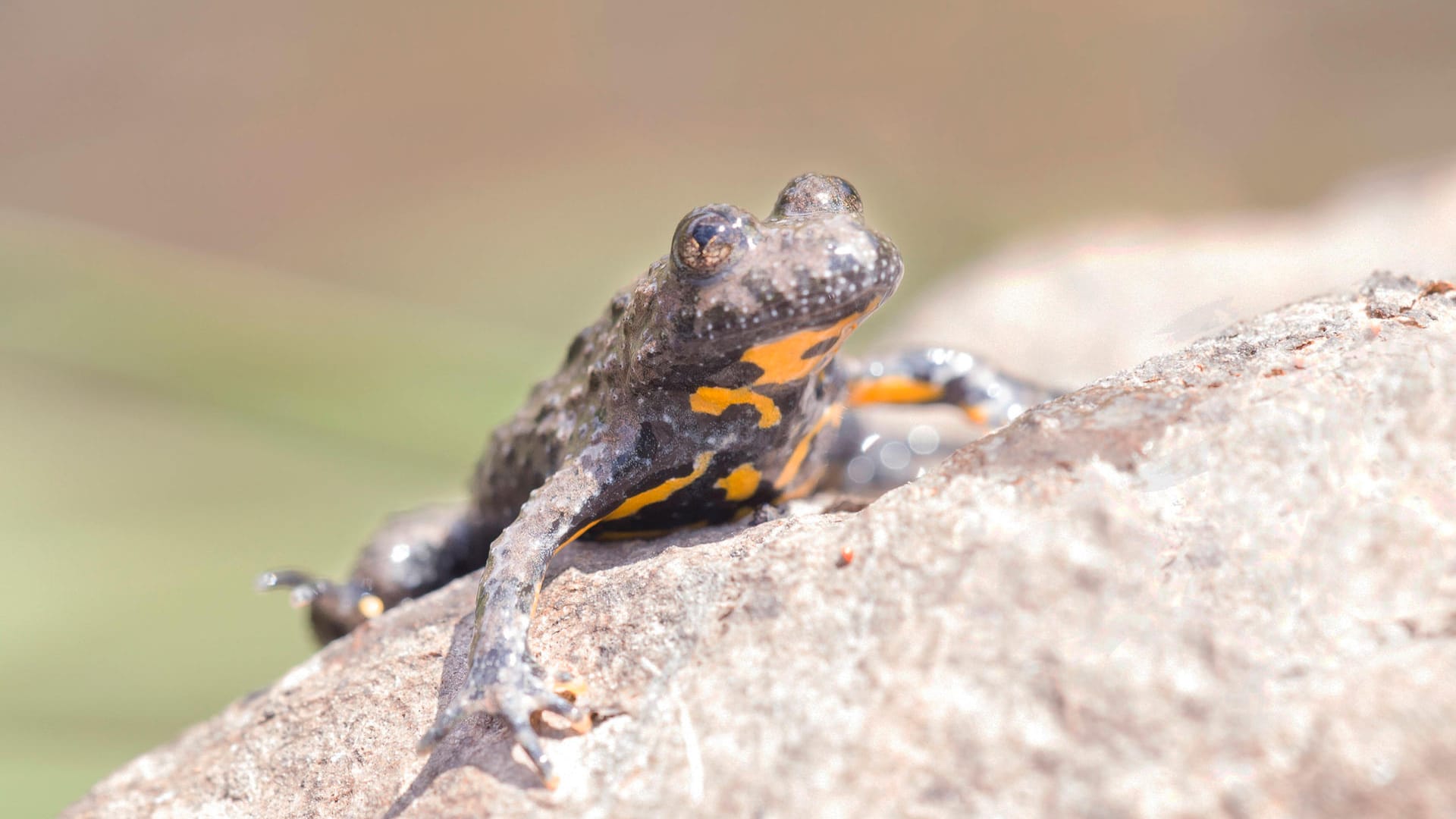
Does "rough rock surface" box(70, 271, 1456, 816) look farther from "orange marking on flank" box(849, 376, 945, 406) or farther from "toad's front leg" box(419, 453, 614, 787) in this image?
"orange marking on flank" box(849, 376, 945, 406)

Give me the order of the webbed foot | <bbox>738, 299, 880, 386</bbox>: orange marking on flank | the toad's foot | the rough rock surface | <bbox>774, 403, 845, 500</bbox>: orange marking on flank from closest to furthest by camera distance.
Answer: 1. the rough rock surface
2. the toad's foot
3. <bbox>738, 299, 880, 386</bbox>: orange marking on flank
4. <bbox>774, 403, 845, 500</bbox>: orange marking on flank
5. the webbed foot

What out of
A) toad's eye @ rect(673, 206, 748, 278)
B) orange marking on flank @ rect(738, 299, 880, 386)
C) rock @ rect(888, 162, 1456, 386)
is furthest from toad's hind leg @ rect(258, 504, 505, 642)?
rock @ rect(888, 162, 1456, 386)

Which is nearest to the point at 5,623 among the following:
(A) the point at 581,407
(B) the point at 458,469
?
(B) the point at 458,469

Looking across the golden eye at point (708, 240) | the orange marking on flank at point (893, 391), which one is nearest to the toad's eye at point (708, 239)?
the golden eye at point (708, 240)

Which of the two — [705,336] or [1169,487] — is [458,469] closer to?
[705,336]

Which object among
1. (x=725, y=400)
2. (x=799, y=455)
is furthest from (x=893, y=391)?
(x=725, y=400)

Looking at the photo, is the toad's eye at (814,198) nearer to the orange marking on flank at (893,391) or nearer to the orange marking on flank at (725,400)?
the orange marking on flank at (725,400)

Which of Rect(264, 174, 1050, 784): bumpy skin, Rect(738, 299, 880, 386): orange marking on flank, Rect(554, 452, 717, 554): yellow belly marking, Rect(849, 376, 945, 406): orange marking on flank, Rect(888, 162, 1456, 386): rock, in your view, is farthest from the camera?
Rect(888, 162, 1456, 386): rock
